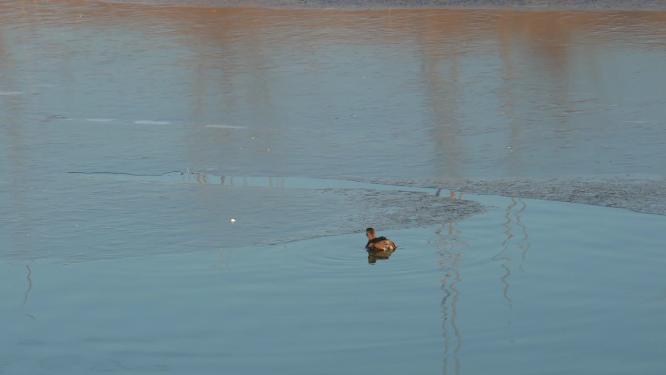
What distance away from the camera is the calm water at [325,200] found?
7754mm

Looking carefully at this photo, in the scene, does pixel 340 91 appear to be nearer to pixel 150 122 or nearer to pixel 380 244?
pixel 150 122

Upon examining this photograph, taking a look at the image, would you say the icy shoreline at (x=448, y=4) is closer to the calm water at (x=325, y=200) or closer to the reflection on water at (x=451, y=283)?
the calm water at (x=325, y=200)

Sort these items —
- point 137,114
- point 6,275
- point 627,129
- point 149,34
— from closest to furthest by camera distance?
point 6,275 → point 627,129 → point 137,114 → point 149,34

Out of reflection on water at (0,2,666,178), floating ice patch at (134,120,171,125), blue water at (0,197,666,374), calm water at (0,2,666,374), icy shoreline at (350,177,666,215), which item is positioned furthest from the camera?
floating ice patch at (134,120,171,125)

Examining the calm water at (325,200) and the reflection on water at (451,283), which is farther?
the calm water at (325,200)

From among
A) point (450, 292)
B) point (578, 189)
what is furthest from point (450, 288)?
point (578, 189)

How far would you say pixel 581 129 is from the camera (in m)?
13.0

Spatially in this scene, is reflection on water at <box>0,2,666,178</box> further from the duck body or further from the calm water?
the duck body

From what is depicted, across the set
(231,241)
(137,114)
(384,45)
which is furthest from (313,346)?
(384,45)

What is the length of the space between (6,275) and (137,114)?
5.06 m

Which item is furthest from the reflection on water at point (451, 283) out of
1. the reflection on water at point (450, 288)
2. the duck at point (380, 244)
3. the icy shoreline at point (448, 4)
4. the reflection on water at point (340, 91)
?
the icy shoreline at point (448, 4)

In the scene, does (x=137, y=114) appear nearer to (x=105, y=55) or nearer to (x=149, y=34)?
(x=105, y=55)

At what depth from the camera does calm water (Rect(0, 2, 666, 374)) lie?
25.4 feet

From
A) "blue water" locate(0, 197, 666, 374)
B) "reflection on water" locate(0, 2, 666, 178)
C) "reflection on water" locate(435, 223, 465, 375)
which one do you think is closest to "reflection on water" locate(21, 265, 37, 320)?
"blue water" locate(0, 197, 666, 374)
